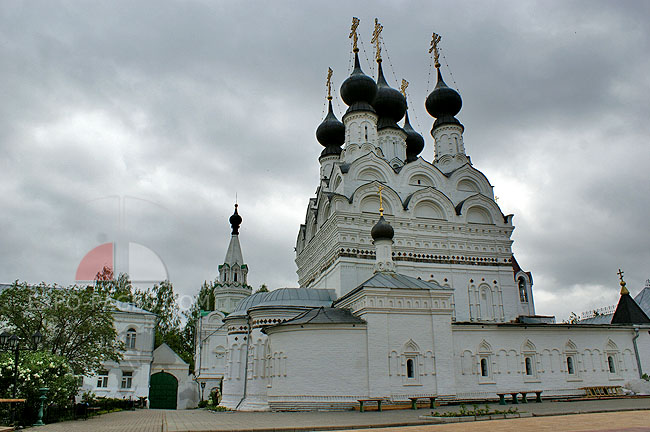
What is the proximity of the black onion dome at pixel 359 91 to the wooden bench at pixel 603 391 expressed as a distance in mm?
15570

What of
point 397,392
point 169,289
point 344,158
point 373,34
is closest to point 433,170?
point 344,158

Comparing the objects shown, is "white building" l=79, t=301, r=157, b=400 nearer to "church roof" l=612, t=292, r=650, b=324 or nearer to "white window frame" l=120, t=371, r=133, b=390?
"white window frame" l=120, t=371, r=133, b=390

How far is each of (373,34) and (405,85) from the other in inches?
179

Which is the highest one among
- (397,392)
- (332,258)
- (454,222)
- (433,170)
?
(433,170)

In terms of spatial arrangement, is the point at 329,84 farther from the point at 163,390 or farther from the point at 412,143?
the point at 163,390

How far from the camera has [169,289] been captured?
123 feet

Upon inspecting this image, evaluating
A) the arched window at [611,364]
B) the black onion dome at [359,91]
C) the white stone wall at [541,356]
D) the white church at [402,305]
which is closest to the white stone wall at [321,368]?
the white church at [402,305]

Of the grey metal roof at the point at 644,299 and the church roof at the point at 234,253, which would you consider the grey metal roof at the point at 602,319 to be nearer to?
the grey metal roof at the point at 644,299

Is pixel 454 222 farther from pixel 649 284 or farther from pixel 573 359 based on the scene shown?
pixel 649 284

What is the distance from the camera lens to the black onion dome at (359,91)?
24.6m

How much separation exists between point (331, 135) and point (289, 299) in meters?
12.4

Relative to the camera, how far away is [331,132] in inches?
1118

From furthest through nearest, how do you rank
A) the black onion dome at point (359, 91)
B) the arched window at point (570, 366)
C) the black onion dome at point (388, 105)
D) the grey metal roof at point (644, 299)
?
the black onion dome at point (388, 105)
the black onion dome at point (359, 91)
the grey metal roof at point (644, 299)
the arched window at point (570, 366)

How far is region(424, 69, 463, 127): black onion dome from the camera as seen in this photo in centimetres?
2631
